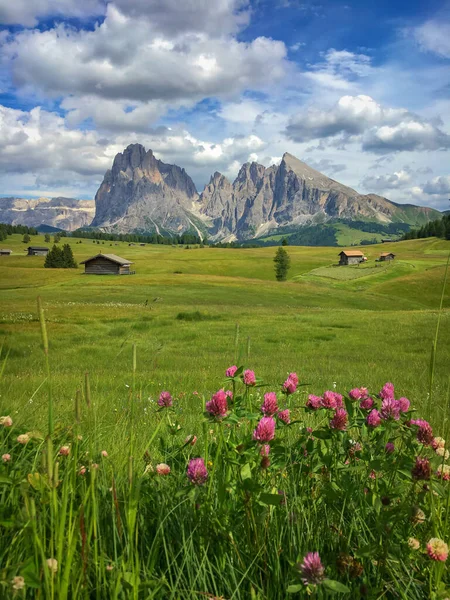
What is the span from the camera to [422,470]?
6.45 feet

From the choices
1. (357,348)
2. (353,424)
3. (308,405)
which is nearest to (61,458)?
(308,405)

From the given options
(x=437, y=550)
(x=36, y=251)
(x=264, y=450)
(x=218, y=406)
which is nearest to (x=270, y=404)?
(x=264, y=450)

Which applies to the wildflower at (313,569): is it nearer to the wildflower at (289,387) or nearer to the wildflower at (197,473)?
the wildflower at (197,473)

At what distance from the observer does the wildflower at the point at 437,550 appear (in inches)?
65.1

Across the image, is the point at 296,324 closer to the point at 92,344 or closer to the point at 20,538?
the point at 92,344

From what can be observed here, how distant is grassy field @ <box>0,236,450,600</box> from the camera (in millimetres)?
1881

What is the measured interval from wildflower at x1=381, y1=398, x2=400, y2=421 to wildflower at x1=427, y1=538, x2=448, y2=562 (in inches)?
36.8

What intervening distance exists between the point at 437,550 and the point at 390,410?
3.29 feet

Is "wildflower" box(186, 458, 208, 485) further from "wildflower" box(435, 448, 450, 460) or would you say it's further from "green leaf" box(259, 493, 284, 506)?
"wildflower" box(435, 448, 450, 460)

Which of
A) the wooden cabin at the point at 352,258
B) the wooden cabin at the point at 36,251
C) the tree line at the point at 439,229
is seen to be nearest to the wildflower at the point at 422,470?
the wooden cabin at the point at 352,258

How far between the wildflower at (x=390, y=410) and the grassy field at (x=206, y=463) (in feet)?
0.29

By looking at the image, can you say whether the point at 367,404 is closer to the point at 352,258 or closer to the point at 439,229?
the point at 352,258

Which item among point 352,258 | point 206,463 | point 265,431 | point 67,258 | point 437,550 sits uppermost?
point 352,258

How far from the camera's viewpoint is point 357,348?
65.9ft
